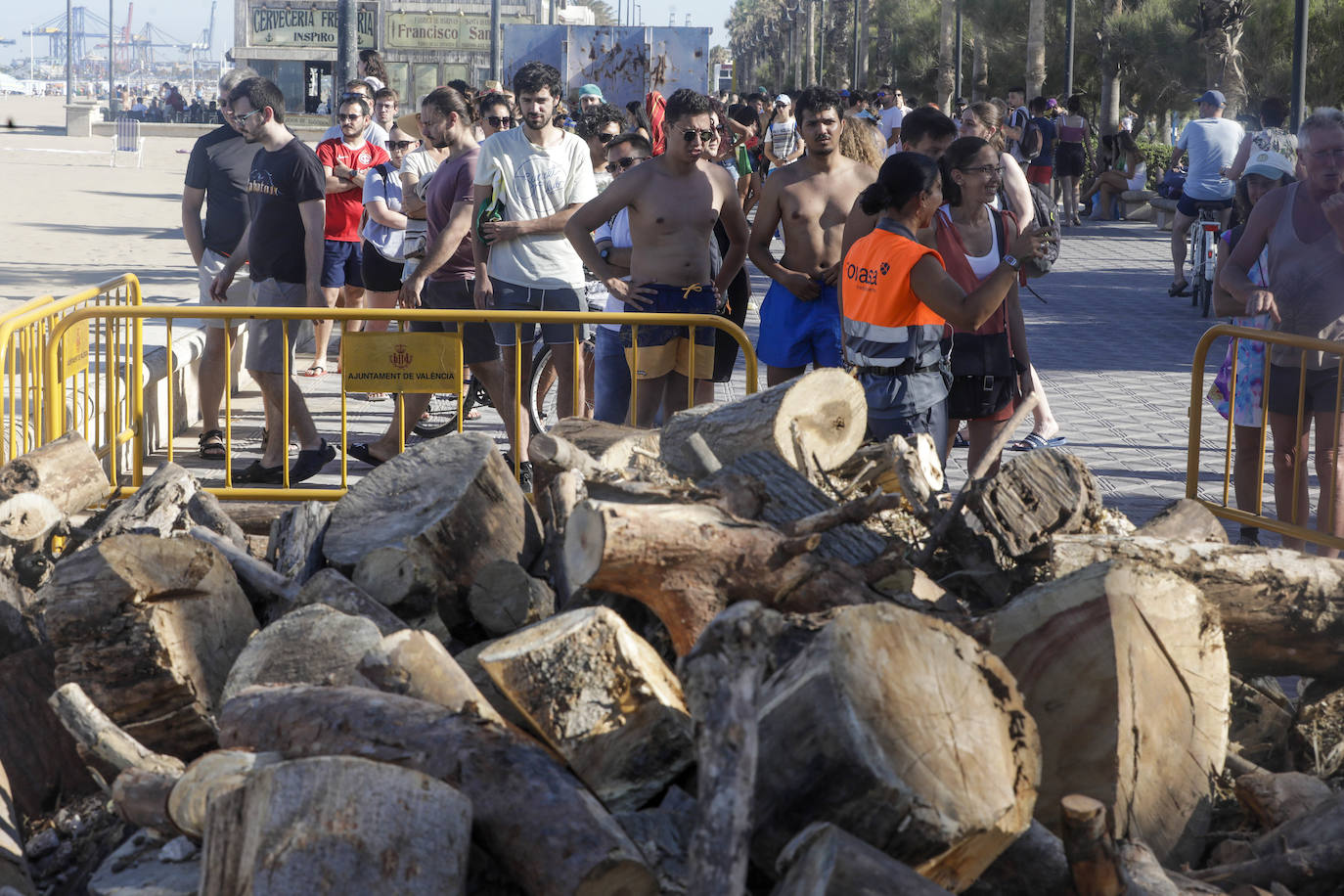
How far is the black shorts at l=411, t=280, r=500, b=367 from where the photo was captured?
7.28 m

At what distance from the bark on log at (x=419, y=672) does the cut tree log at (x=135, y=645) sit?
1.99 feet

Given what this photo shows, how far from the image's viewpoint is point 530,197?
23.5ft

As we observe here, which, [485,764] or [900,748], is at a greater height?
[900,748]

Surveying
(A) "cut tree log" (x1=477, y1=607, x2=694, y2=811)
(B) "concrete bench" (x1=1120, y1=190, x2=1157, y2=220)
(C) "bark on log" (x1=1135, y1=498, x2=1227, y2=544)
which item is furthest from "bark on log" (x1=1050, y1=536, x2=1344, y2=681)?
(B) "concrete bench" (x1=1120, y1=190, x2=1157, y2=220)

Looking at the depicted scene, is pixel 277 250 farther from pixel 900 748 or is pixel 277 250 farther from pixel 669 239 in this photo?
pixel 900 748

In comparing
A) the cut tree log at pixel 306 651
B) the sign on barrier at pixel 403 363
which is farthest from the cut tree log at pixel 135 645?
the sign on barrier at pixel 403 363

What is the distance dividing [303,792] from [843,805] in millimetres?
1030

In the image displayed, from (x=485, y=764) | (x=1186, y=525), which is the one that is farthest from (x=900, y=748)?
(x=1186, y=525)

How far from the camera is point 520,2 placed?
5978cm

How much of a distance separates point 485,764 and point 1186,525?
261cm

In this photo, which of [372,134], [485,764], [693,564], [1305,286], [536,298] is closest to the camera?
[485,764]

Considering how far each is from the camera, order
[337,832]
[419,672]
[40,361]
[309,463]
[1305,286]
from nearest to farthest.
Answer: [337,832] → [419,672] → [1305,286] → [40,361] → [309,463]

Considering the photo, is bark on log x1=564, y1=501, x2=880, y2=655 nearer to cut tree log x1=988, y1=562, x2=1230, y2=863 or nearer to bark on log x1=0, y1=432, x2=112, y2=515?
cut tree log x1=988, y1=562, x2=1230, y2=863

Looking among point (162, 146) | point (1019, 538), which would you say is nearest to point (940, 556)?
point (1019, 538)
